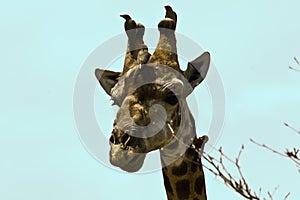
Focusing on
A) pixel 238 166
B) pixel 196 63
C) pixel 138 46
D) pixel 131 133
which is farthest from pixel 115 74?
pixel 238 166

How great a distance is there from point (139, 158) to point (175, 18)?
91.0 inches

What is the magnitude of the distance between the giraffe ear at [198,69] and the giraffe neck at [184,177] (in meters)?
0.85

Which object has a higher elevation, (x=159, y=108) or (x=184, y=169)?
(x=159, y=108)

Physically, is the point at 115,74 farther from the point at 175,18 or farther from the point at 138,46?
the point at 175,18

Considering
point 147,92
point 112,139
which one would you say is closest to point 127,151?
point 112,139

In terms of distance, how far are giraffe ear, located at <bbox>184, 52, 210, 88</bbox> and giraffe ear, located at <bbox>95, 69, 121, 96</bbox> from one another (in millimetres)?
911

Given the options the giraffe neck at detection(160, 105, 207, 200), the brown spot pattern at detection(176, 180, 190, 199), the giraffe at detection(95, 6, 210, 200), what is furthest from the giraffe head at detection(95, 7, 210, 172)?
the brown spot pattern at detection(176, 180, 190, 199)

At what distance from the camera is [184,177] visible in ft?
28.0

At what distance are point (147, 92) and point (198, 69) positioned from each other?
37.2 inches

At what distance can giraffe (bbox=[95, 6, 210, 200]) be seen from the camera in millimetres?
7262

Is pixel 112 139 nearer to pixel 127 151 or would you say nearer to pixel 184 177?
pixel 127 151

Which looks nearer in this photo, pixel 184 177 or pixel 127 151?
pixel 127 151

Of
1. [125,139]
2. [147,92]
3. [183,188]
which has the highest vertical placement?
[147,92]

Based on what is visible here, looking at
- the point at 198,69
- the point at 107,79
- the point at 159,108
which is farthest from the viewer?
the point at 107,79
